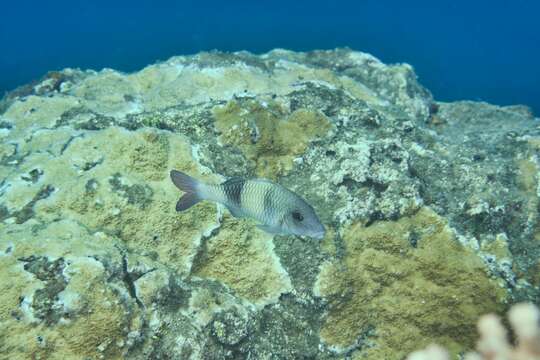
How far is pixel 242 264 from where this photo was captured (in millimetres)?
3828

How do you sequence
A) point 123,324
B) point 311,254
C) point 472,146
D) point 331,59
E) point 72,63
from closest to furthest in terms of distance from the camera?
1. point 123,324
2. point 311,254
3. point 472,146
4. point 331,59
5. point 72,63

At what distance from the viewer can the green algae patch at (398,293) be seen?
12.6 feet

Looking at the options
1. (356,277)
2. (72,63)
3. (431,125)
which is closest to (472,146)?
(431,125)

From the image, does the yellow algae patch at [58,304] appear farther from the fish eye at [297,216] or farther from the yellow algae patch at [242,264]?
the fish eye at [297,216]

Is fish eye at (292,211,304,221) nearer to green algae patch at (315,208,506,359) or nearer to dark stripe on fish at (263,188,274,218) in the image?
dark stripe on fish at (263,188,274,218)

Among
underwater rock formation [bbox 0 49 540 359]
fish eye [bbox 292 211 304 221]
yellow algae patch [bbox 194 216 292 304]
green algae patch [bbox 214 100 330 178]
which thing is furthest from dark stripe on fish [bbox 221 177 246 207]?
green algae patch [bbox 214 100 330 178]

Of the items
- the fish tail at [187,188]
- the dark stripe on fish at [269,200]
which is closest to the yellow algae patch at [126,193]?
the fish tail at [187,188]

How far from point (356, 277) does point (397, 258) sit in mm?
406

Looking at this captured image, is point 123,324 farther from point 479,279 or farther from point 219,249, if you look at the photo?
point 479,279

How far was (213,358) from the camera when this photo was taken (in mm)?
3221

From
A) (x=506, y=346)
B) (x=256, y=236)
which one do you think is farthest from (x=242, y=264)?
(x=506, y=346)

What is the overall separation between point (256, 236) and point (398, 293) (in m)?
1.36

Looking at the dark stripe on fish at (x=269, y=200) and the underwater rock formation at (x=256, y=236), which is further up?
the dark stripe on fish at (x=269, y=200)

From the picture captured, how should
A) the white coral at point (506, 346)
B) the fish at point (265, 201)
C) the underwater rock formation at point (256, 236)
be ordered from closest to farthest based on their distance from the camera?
the white coral at point (506, 346) < the fish at point (265, 201) < the underwater rock formation at point (256, 236)
